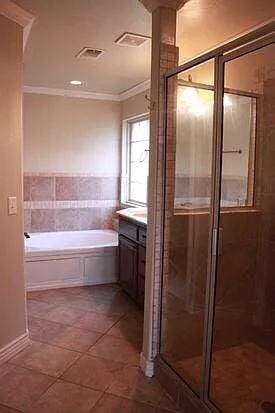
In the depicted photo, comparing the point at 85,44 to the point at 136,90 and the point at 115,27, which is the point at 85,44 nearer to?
the point at 115,27

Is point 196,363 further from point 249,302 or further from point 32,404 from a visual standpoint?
point 32,404

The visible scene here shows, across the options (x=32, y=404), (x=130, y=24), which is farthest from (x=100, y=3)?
(x=32, y=404)

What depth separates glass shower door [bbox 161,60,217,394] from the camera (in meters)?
2.36

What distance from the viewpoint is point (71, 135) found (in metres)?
5.17

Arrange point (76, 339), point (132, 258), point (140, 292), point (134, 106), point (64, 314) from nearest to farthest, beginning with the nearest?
point (76, 339)
point (64, 314)
point (140, 292)
point (132, 258)
point (134, 106)

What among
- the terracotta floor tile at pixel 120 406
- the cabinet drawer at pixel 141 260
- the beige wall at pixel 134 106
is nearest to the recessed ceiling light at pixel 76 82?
the beige wall at pixel 134 106

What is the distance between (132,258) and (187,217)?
1248 millimetres

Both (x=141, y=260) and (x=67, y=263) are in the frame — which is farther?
(x=67, y=263)

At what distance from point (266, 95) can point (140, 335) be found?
2178 mm

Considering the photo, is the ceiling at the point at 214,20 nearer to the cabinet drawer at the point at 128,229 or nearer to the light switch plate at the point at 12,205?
the light switch plate at the point at 12,205

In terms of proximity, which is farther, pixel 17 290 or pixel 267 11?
pixel 17 290

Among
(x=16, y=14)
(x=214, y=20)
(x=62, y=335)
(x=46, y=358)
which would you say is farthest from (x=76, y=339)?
(x=214, y=20)

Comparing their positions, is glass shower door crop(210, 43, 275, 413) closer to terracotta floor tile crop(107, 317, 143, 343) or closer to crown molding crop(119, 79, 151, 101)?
terracotta floor tile crop(107, 317, 143, 343)

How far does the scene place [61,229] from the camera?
17.0 ft
